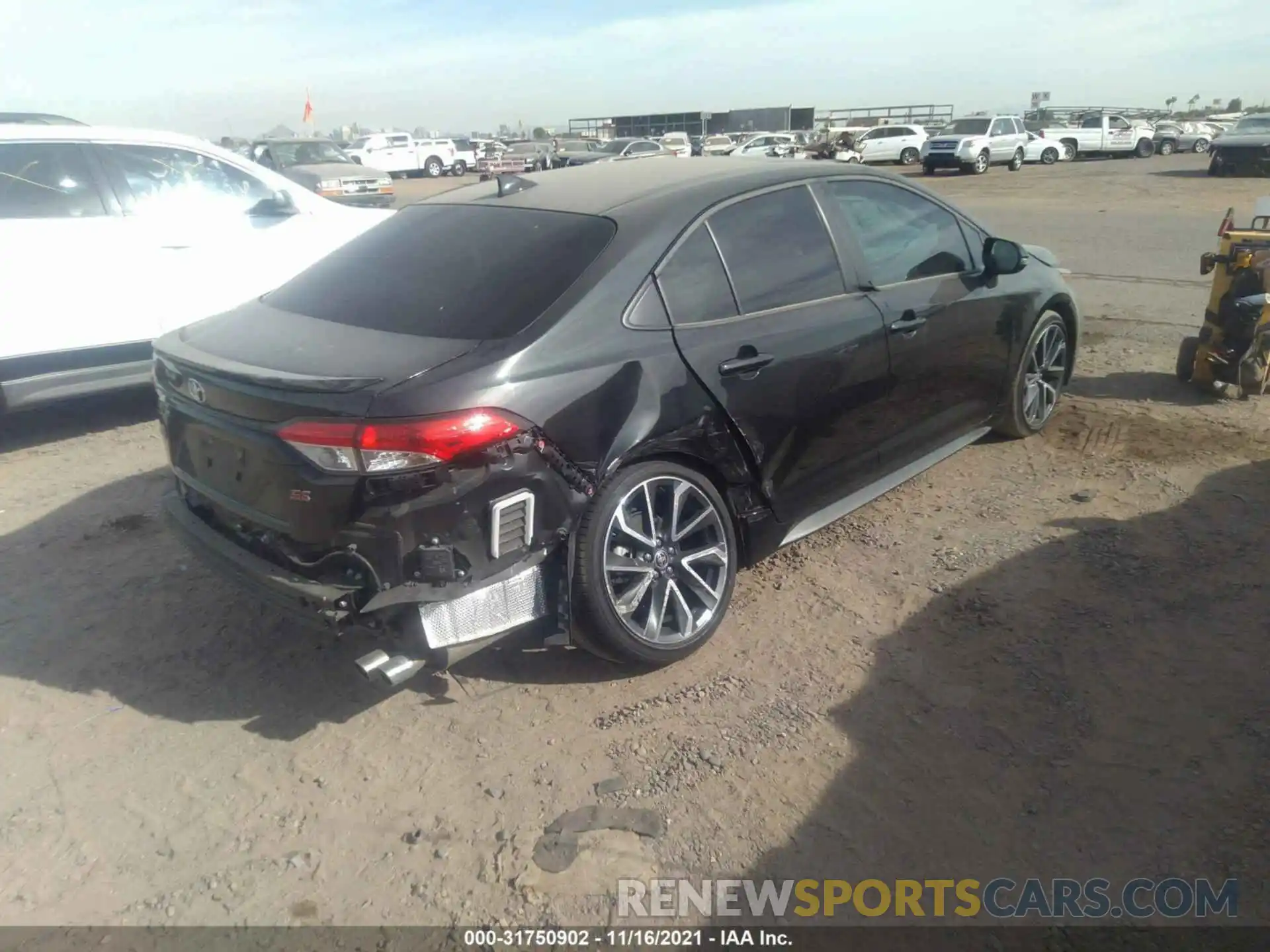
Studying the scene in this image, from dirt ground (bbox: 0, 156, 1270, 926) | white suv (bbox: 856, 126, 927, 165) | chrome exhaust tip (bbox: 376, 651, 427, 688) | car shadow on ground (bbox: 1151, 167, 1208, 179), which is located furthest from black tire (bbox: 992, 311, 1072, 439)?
white suv (bbox: 856, 126, 927, 165)

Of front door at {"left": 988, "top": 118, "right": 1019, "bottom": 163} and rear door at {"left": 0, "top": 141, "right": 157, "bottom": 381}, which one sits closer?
rear door at {"left": 0, "top": 141, "right": 157, "bottom": 381}

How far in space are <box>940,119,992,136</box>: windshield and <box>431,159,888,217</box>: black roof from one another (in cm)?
3111

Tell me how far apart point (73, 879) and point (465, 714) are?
1.19m

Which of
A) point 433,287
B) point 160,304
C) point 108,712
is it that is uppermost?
point 433,287

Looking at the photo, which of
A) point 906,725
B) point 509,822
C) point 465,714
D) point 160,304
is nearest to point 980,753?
point 906,725

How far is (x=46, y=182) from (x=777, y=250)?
15.4 ft

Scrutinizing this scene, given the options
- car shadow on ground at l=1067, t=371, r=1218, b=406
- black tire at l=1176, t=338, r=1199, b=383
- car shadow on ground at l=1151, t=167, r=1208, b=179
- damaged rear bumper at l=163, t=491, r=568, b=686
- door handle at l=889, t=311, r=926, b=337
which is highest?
door handle at l=889, t=311, r=926, b=337

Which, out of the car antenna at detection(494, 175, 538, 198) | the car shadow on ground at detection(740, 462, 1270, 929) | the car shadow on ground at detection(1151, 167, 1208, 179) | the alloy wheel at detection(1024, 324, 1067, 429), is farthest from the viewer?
the car shadow on ground at detection(1151, 167, 1208, 179)

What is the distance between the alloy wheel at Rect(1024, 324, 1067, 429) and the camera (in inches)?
205

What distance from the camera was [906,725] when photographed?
10.1ft

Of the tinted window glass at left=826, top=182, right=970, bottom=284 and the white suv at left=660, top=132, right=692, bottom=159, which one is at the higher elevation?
the tinted window glass at left=826, top=182, right=970, bottom=284

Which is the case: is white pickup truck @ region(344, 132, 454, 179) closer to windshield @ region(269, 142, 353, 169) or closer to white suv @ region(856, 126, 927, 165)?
windshield @ region(269, 142, 353, 169)

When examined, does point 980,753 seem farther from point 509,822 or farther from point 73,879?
point 73,879

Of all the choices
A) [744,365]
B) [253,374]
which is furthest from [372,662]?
[744,365]
